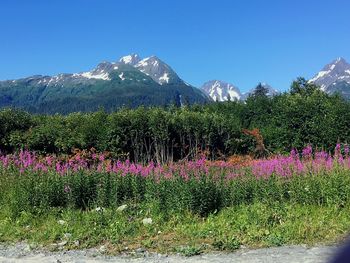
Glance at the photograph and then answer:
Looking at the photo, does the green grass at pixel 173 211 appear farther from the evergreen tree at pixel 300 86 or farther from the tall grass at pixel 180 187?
the evergreen tree at pixel 300 86

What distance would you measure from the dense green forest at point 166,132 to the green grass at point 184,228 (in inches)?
397

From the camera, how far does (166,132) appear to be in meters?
23.0

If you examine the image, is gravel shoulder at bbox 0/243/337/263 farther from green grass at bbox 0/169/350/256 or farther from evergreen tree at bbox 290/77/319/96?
evergreen tree at bbox 290/77/319/96

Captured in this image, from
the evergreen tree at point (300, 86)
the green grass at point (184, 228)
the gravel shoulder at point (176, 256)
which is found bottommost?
the gravel shoulder at point (176, 256)

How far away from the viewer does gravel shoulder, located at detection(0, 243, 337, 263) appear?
6578 millimetres

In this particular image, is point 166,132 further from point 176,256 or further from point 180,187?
point 176,256

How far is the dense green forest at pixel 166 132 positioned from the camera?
21203mm

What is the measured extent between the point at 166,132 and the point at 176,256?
1618 cm

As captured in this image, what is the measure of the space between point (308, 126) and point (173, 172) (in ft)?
48.9

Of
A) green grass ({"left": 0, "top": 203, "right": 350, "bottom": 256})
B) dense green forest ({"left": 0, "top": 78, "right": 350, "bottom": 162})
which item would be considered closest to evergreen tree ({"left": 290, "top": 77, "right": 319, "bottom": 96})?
dense green forest ({"left": 0, "top": 78, "right": 350, "bottom": 162})

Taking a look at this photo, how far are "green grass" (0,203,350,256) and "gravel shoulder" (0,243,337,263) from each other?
0.87 ft

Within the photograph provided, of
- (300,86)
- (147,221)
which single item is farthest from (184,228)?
(300,86)

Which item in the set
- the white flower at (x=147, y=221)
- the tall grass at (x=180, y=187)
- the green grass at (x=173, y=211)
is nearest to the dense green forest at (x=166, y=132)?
the tall grass at (x=180, y=187)

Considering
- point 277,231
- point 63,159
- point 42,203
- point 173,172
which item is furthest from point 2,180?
point 277,231
